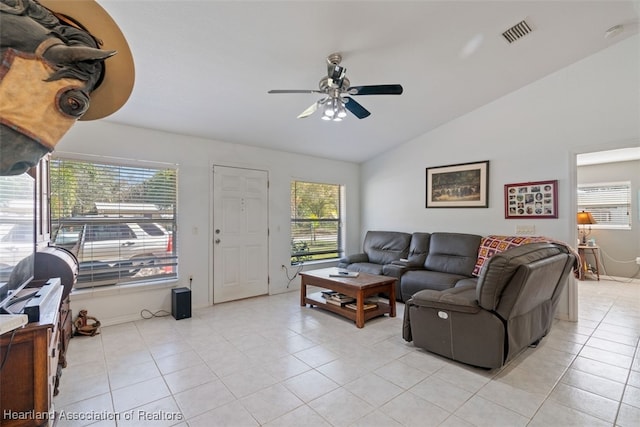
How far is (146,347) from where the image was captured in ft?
9.38

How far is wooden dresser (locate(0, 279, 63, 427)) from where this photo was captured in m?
1.50

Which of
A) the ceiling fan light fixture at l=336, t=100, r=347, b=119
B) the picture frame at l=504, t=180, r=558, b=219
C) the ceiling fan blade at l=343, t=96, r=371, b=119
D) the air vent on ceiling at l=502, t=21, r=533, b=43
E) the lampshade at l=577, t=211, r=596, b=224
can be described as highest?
→ the air vent on ceiling at l=502, t=21, r=533, b=43

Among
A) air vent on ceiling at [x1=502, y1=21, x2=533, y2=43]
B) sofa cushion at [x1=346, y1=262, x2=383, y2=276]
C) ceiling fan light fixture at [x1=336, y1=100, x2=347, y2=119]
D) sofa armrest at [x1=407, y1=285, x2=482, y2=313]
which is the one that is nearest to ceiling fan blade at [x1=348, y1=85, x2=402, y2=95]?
ceiling fan light fixture at [x1=336, y1=100, x2=347, y2=119]

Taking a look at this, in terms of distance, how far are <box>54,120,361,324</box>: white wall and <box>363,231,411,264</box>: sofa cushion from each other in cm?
136

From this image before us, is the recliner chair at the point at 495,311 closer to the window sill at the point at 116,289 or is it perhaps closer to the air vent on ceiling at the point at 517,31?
Result: the air vent on ceiling at the point at 517,31

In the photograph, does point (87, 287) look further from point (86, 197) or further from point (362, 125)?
point (362, 125)

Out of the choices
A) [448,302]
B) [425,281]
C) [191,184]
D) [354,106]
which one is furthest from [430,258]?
[191,184]

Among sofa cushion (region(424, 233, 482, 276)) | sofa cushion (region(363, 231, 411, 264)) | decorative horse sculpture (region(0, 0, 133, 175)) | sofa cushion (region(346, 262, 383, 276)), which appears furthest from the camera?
sofa cushion (region(363, 231, 411, 264))

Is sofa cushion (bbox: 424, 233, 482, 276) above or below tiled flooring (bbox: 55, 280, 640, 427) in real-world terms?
above

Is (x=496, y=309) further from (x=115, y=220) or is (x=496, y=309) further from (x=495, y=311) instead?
(x=115, y=220)

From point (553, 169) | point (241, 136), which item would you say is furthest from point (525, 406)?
point (241, 136)

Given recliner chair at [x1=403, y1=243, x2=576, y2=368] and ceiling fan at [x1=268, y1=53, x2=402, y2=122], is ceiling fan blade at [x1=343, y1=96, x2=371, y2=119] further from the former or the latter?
recliner chair at [x1=403, y1=243, x2=576, y2=368]

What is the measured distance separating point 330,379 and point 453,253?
9.01 feet

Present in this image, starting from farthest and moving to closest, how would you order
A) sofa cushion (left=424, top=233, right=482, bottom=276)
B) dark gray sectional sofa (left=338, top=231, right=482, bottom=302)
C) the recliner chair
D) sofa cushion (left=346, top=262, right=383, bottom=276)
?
sofa cushion (left=346, top=262, right=383, bottom=276)
sofa cushion (left=424, top=233, right=482, bottom=276)
dark gray sectional sofa (left=338, top=231, right=482, bottom=302)
the recliner chair
